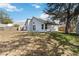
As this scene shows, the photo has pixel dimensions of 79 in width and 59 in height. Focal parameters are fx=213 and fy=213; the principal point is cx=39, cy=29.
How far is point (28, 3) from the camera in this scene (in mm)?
2580

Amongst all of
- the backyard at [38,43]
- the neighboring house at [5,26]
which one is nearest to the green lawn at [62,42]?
the backyard at [38,43]

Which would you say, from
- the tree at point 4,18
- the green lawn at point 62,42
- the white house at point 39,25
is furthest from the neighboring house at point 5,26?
the green lawn at point 62,42

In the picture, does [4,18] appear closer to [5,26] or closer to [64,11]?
[5,26]

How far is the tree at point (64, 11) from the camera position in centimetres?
260

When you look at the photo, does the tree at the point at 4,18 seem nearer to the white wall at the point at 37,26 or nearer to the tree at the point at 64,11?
the white wall at the point at 37,26

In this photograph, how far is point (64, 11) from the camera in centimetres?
263

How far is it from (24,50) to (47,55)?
284mm

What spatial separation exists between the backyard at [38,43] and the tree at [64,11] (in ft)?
0.48

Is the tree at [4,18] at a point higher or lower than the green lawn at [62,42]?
higher

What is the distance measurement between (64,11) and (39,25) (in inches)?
14.0

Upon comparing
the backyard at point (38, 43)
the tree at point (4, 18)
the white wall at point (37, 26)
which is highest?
the tree at point (4, 18)

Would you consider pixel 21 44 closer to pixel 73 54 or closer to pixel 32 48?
pixel 32 48

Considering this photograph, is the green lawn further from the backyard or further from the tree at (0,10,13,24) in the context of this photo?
the tree at (0,10,13,24)

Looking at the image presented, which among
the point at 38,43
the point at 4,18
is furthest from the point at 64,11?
the point at 4,18
